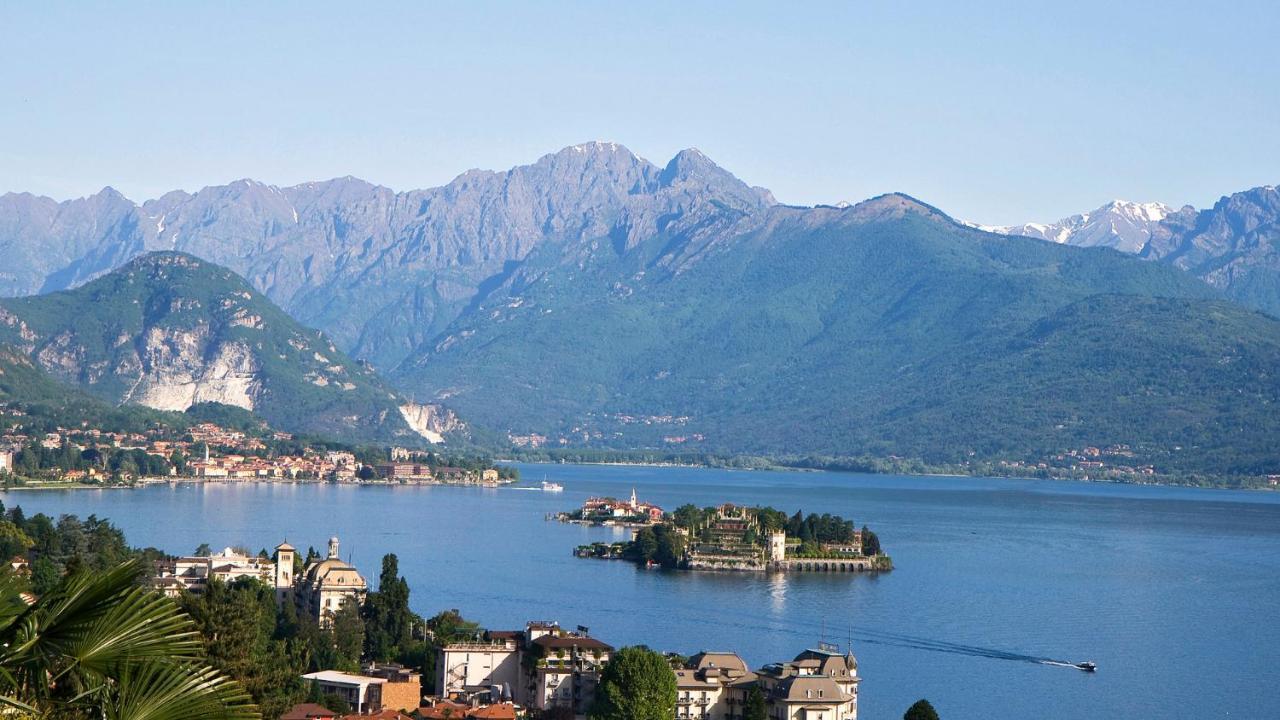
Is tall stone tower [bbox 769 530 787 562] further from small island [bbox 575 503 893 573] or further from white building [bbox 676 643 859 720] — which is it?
white building [bbox 676 643 859 720]

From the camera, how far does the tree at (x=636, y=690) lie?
26.6 metres

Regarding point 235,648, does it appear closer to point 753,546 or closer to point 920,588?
point 920,588

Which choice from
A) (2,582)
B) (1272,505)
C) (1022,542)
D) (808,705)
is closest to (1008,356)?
(1272,505)

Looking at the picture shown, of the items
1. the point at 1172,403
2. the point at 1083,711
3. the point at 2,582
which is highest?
the point at 1172,403

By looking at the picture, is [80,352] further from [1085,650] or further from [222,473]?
[1085,650]

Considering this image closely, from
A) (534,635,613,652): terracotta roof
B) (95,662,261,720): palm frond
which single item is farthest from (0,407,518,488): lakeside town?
(95,662,261,720): palm frond

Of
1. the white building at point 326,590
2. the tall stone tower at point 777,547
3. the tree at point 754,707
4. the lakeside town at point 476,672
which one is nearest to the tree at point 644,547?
the tall stone tower at point 777,547

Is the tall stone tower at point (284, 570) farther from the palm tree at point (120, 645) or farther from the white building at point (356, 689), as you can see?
the palm tree at point (120, 645)

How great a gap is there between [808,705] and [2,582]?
2415 centimetres

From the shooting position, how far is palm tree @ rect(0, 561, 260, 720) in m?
5.56

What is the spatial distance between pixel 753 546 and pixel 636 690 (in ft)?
128

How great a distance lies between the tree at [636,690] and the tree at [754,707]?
1267mm

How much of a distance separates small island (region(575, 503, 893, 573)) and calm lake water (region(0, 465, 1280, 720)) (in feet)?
5.44

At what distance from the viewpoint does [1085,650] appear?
Result: 4275 cm
